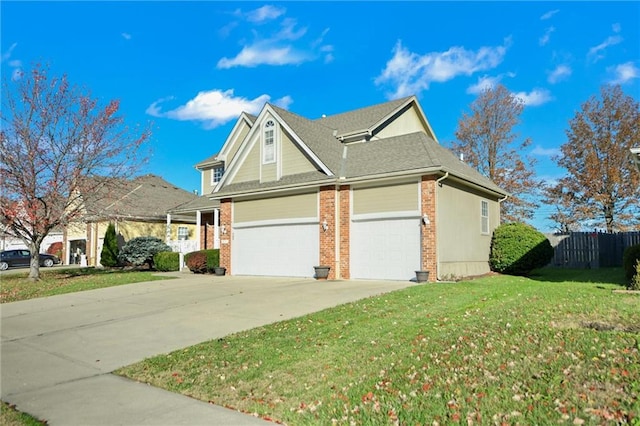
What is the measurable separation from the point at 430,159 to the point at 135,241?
59.2 feet

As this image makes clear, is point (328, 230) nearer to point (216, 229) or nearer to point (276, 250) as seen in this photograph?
point (276, 250)

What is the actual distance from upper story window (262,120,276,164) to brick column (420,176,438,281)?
22.2 feet

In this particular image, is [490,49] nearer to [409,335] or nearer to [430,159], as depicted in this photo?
[430,159]

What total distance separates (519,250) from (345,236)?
6.73m

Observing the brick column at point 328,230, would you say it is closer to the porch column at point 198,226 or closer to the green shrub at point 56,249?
the porch column at point 198,226

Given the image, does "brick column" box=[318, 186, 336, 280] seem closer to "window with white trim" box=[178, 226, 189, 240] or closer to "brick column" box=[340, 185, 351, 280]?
"brick column" box=[340, 185, 351, 280]

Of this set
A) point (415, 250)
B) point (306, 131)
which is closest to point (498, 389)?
point (415, 250)

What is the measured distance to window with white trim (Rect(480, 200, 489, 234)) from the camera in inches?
690

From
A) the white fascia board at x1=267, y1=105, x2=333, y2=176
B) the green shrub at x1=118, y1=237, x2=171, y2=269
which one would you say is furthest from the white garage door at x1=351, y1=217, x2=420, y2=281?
the green shrub at x1=118, y1=237, x2=171, y2=269

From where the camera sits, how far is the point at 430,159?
14.1 m

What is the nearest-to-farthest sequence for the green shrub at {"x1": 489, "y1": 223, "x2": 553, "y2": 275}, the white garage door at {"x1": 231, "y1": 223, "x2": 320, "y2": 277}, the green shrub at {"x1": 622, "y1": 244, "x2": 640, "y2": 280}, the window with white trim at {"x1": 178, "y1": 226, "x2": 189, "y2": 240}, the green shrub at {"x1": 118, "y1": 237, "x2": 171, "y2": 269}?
the green shrub at {"x1": 622, "y1": 244, "x2": 640, "y2": 280}, the green shrub at {"x1": 489, "y1": 223, "x2": 553, "y2": 275}, the white garage door at {"x1": 231, "y1": 223, "x2": 320, "y2": 277}, the green shrub at {"x1": 118, "y1": 237, "x2": 171, "y2": 269}, the window with white trim at {"x1": 178, "y1": 226, "x2": 189, "y2": 240}

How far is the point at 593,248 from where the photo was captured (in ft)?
68.4

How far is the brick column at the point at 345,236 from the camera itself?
50.8 feet

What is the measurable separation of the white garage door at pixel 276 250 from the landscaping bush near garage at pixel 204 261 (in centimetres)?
169
